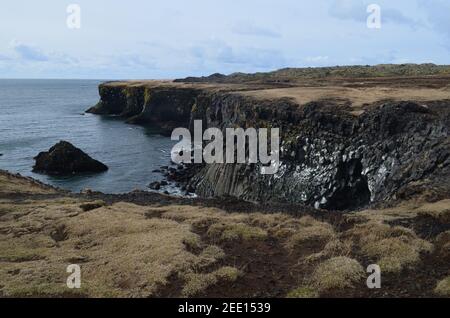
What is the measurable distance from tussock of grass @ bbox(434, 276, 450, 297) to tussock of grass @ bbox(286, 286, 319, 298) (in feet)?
13.9

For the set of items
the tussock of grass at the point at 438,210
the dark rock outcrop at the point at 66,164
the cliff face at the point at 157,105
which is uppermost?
the cliff face at the point at 157,105

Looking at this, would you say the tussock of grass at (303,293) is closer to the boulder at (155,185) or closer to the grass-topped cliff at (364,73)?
the boulder at (155,185)

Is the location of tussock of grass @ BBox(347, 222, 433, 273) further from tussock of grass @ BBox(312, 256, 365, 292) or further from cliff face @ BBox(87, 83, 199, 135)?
cliff face @ BBox(87, 83, 199, 135)

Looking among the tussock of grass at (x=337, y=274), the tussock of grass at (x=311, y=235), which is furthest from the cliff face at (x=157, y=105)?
the tussock of grass at (x=337, y=274)

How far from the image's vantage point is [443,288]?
15.9m

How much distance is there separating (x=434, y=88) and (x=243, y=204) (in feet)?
146

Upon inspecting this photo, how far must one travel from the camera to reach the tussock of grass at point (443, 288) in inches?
616

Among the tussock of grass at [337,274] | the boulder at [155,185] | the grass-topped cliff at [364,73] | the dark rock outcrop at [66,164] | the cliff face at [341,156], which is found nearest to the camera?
the tussock of grass at [337,274]

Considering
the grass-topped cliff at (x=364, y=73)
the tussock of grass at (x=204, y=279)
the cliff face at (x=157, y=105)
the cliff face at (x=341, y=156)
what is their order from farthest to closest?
the cliff face at (x=157, y=105) < the grass-topped cliff at (x=364, y=73) < the cliff face at (x=341, y=156) < the tussock of grass at (x=204, y=279)

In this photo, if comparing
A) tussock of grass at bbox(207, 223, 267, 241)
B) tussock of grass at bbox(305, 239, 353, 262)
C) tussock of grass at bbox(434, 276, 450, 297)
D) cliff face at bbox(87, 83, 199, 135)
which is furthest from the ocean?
tussock of grass at bbox(434, 276, 450, 297)

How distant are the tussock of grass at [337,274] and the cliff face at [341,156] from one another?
13268 millimetres

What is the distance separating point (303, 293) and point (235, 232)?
26.9 ft

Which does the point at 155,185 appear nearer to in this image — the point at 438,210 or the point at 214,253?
the point at 214,253

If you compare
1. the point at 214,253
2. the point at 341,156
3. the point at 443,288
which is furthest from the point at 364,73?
the point at 443,288
